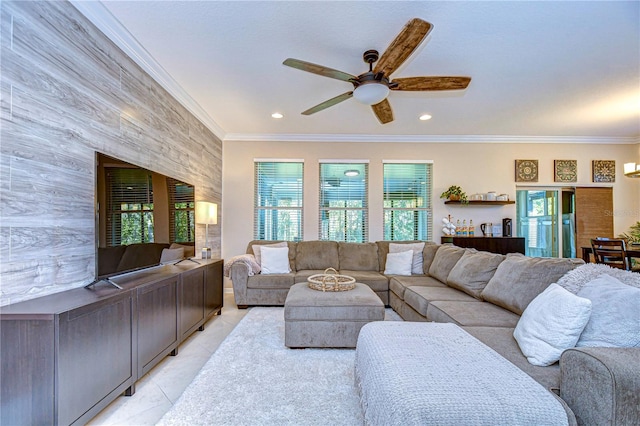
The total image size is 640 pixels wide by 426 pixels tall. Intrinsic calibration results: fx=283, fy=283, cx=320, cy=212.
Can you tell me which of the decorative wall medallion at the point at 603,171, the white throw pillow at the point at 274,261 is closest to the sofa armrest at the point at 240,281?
the white throw pillow at the point at 274,261

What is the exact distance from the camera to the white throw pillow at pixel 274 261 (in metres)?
4.16

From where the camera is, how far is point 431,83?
95.5 inches

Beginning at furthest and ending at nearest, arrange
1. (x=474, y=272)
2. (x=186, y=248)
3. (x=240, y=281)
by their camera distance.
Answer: (x=240, y=281) → (x=186, y=248) → (x=474, y=272)

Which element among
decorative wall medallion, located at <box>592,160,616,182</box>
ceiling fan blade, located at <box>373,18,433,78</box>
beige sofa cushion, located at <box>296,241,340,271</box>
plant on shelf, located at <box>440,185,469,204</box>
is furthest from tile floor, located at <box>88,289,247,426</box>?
decorative wall medallion, located at <box>592,160,616,182</box>

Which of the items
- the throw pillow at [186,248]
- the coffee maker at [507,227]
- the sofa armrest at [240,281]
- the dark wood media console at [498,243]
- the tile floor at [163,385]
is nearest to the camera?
the tile floor at [163,385]

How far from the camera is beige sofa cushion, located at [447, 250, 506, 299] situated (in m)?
2.71

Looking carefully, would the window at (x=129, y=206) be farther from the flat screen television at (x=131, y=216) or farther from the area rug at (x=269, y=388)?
the area rug at (x=269, y=388)

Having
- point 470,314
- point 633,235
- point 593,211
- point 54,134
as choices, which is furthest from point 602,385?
point 593,211

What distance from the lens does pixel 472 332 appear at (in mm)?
1865

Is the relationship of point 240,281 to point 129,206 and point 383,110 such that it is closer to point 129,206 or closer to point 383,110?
point 129,206

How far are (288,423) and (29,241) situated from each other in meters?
1.81

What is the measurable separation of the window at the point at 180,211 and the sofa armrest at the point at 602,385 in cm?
305

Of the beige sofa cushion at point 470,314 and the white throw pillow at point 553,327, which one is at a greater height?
the white throw pillow at point 553,327

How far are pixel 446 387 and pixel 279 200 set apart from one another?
4246 millimetres
